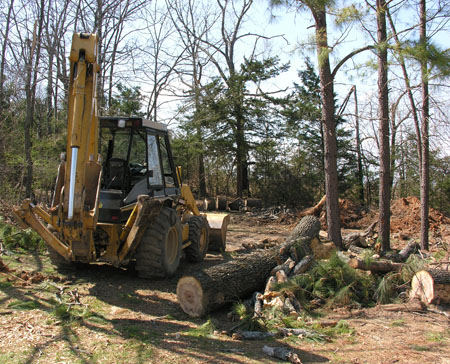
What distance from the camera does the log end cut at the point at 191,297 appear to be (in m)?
4.93

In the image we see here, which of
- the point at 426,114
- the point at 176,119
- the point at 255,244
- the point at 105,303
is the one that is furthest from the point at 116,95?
the point at 105,303

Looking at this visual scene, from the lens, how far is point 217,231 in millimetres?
9352

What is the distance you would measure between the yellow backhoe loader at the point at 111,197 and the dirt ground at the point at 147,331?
22.6 inches

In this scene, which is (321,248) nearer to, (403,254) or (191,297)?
(403,254)

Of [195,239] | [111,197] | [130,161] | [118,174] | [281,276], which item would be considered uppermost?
[130,161]

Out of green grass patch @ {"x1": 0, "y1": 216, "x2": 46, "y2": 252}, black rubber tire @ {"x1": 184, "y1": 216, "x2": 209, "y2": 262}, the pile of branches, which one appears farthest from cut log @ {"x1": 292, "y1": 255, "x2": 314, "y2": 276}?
green grass patch @ {"x1": 0, "y1": 216, "x2": 46, "y2": 252}

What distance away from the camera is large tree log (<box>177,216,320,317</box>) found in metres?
4.96

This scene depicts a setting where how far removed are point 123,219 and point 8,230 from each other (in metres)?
3.42

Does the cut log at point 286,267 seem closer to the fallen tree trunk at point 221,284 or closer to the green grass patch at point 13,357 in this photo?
the fallen tree trunk at point 221,284

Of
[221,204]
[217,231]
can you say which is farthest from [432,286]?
[221,204]

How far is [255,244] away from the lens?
1045 cm

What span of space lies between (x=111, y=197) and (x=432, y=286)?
15.7 ft

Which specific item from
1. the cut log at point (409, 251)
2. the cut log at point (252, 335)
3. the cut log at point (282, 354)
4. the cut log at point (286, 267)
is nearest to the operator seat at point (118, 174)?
the cut log at point (286, 267)

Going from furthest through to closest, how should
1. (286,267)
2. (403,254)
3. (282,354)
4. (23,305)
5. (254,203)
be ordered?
(254,203)
(403,254)
(286,267)
(23,305)
(282,354)
